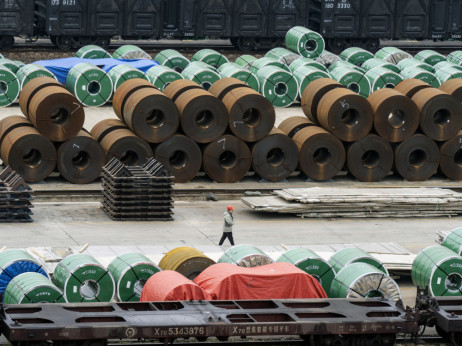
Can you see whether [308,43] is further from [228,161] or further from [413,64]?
[228,161]

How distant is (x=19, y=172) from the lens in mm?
32250

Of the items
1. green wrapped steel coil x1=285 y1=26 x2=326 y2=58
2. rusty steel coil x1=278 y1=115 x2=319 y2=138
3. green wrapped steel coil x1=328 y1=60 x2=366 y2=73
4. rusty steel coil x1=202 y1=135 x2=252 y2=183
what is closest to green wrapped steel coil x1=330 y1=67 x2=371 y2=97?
green wrapped steel coil x1=328 y1=60 x2=366 y2=73

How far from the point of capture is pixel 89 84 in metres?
41.4

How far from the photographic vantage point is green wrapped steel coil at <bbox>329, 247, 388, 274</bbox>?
23.7 m

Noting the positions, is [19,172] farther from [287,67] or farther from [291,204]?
[287,67]

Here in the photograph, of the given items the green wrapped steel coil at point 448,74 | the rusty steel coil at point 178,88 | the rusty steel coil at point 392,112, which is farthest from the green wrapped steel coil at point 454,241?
the green wrapped steel coil at point 448,74

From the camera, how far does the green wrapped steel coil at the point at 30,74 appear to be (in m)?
41.6

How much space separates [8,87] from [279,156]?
11.8 metres

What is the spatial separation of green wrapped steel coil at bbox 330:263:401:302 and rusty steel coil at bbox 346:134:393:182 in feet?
39.3

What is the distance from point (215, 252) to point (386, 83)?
2003 cm

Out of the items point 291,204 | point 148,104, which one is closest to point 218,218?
point 291,204

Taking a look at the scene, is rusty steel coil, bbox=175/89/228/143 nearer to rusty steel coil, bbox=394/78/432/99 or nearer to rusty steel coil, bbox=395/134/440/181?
rusty steel coil, bbox=395/134/440/181

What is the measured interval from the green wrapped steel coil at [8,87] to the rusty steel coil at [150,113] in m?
9.58

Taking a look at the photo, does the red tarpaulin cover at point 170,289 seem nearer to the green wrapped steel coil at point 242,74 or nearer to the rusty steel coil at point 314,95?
the rusty steel coil at point 314,95
